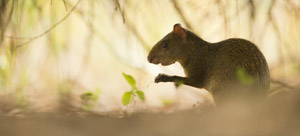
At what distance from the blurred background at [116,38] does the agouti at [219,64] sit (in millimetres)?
363

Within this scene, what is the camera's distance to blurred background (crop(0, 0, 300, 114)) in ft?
7.57

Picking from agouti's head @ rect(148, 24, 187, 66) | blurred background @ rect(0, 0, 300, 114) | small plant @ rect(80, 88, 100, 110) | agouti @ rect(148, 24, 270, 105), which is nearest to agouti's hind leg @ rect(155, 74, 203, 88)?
agouti @ rect(148, 24, 270, 105)

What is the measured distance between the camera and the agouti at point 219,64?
1761mm

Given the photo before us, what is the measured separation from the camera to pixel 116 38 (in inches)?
98.7

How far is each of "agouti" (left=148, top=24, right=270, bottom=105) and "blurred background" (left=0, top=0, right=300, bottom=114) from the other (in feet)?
1.19

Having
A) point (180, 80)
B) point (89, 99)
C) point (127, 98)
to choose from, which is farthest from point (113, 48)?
point (180, 80)

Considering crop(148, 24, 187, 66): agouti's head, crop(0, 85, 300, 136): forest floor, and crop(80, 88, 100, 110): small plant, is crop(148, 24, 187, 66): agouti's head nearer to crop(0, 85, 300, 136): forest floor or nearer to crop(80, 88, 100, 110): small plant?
crop(0, 85, 300, 136): forest floor

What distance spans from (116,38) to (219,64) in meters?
0.86

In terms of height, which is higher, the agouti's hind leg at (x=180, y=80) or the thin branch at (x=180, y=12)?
the thin branch at (x=180, y=12)

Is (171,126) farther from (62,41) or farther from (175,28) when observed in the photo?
(62,41)

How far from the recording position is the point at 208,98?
93.7 inches

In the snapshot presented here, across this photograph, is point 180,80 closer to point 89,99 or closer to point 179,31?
point 179,31

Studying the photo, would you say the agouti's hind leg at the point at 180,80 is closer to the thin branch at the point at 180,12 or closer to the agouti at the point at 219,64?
the agouti at the point at 219,64

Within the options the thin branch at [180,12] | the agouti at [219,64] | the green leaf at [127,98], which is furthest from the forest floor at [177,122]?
the thin branch at [180,12]
